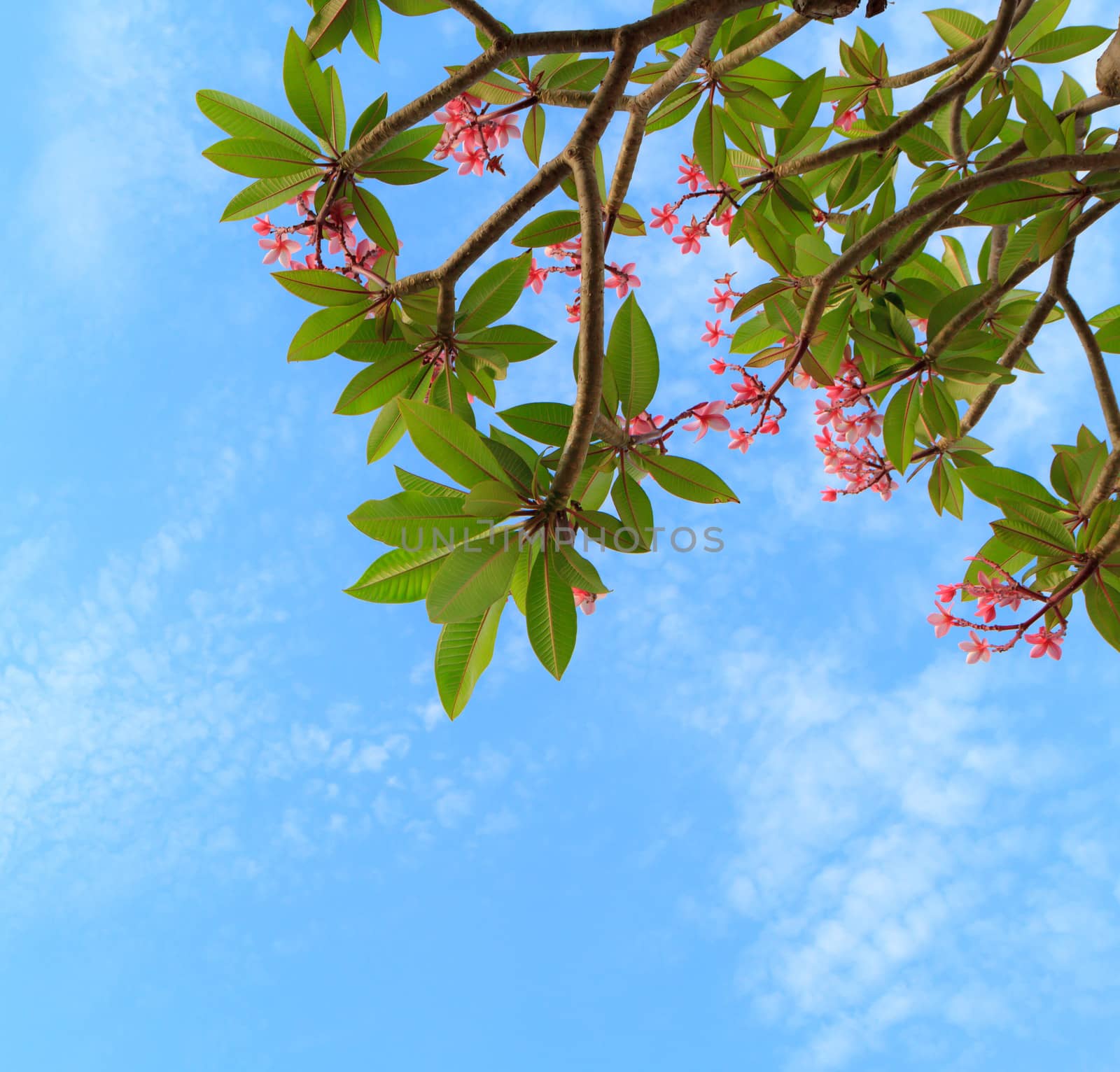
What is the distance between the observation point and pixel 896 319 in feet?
8.13

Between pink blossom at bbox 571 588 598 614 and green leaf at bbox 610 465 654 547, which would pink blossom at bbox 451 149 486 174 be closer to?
green leaf at bbox 610 465 654 547

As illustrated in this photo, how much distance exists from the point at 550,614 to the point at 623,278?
1.75 meters

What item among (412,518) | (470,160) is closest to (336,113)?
(470,160)

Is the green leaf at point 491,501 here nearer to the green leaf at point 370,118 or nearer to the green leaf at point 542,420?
the green leaf at point 542,420

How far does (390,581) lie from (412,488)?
0.23 metres

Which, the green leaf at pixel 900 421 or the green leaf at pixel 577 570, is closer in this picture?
the green leaf at pixel 577 570

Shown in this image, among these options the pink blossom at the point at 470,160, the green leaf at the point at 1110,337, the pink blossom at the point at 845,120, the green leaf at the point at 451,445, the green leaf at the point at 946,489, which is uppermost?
the pink blossom at the point at 845,120

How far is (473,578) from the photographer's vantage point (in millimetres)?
1738

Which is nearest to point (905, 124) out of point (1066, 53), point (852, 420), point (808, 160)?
point (808, 160)

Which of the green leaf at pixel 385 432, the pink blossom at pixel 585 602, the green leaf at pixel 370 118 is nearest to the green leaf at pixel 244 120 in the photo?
the green leaf at pixel 370 118

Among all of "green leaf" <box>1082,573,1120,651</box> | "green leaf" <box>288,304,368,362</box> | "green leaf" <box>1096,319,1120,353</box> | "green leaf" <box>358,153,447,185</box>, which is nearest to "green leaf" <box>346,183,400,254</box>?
"green leaf" <box>358,153,447,185</box>

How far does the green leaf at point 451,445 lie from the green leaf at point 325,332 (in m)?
0.67

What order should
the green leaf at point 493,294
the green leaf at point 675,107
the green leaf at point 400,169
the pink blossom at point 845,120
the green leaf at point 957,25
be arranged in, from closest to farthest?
the green leaf at point 493,294 → the green leaf at point 400,169 → the green leaf at point 675,107 → the green leaf at point 957,25 → the pink blossom at point 845,120

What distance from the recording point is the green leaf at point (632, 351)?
6.44ft
